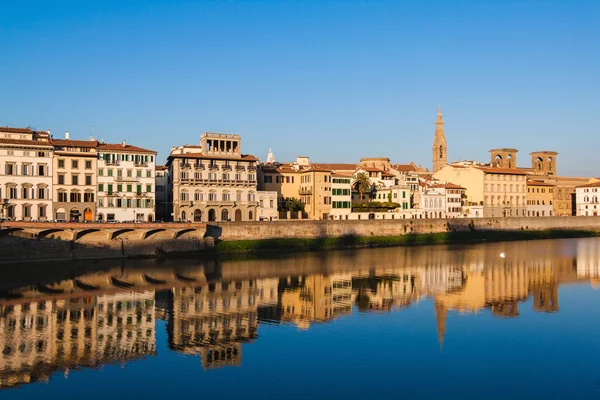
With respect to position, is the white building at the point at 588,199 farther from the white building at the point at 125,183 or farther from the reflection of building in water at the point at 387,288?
the white building at the point at 125,183

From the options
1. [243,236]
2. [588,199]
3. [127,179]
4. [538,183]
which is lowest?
[243,236]

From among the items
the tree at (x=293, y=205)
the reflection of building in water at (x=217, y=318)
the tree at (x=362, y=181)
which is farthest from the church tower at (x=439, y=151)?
the reflection of building in water at (x=217, y=318)

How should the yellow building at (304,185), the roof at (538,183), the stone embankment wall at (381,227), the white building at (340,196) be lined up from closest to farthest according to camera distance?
the stone embankment wall at (381,227) → the yellow building at (304,185) → the white building at (340,196) → the roof at (538,183)

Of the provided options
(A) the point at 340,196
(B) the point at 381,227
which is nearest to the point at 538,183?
(A) the point at 340,196

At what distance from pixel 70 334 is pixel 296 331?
10.6 meters

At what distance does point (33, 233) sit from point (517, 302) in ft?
121

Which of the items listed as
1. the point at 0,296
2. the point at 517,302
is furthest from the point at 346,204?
the point at 0,296

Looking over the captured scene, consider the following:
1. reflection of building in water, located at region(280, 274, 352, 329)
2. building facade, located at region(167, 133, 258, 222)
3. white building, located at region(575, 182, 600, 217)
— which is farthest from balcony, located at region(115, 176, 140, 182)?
white building, located at region(575, 182, 600, 217)

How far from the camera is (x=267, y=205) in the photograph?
7544 centimetres

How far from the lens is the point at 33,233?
50062 millimetres

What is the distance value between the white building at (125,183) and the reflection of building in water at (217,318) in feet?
82.9

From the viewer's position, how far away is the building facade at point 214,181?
6869 cm

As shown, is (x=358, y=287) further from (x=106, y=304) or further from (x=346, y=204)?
(x=346, y=204)

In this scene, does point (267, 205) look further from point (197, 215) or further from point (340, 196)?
point (340, 196)
